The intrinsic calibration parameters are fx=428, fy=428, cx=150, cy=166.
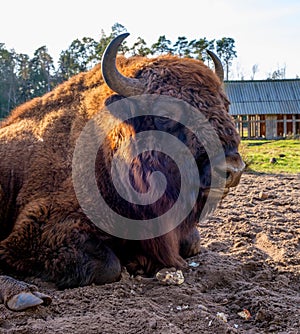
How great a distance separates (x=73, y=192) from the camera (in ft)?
12.1

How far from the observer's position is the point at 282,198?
23.5 feet

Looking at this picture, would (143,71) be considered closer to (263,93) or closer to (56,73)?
(263,93)

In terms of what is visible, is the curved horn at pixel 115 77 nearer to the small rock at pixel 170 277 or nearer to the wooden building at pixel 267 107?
the small rock at pixel 170 277

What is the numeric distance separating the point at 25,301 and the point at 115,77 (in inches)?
73.2

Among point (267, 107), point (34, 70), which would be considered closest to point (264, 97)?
point (267, 107)

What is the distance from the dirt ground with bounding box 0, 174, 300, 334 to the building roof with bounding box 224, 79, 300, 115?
29.4 m

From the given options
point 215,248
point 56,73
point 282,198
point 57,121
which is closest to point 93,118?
point 57,121

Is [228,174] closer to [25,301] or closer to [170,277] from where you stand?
[170,277]

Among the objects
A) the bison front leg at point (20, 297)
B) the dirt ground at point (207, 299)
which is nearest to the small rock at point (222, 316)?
the dirt ground at point (207, 299)

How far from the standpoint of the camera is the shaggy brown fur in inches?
Result: 135

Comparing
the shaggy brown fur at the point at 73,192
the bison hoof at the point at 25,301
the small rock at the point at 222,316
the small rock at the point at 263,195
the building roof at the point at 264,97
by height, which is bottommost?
the small rock at the point at 222,316

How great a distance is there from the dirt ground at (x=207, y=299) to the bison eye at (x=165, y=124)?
4.11ft

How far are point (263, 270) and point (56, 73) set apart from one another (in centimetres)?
4592

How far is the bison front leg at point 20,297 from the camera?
2.71m
